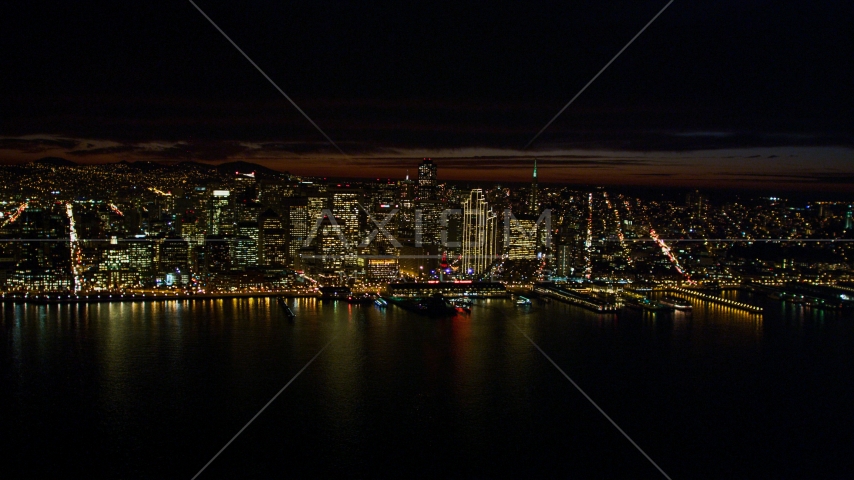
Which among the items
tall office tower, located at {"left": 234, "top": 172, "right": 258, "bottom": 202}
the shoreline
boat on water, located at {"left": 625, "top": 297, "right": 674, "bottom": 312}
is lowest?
boat on water, located at {"left": 625, "top": 297, "right": 674, "bottom": 312}

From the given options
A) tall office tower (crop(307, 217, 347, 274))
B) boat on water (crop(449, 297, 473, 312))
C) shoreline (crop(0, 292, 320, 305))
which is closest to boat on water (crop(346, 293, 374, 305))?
shoreline (crop(0, 292, 320, 305))

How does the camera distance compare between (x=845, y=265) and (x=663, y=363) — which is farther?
(x=845, y=265)

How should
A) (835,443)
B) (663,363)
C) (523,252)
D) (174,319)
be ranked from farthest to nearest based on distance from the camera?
(523,252), (174,319), (663,363), (835,443)

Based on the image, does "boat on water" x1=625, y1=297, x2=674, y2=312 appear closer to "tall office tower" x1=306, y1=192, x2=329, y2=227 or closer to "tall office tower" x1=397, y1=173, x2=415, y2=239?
"tall office tower" x1=397, y1=173, x2=415, y2=239

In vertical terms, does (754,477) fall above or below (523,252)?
below

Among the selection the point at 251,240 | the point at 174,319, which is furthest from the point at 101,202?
the point at 174,319

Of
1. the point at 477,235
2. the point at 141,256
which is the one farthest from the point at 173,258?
the point at 477,235

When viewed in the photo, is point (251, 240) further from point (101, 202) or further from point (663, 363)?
point (663, 363)

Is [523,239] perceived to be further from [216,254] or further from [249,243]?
[216,254]

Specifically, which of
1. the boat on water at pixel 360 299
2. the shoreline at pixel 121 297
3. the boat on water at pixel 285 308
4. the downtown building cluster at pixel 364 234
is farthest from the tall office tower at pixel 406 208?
the boat on water at pixel 285 308
